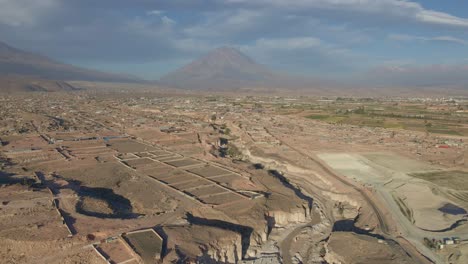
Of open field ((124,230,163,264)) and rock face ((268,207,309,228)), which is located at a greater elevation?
open field ((124,230,163,264))

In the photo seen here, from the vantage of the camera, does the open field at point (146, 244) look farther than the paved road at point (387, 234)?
No

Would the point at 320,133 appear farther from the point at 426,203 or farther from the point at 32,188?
the point at 32,188

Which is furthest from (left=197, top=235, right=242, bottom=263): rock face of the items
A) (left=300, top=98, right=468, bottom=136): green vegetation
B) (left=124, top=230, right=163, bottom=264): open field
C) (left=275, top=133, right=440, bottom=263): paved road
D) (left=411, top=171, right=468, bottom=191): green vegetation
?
(left=300, top=98, right=468, bottom=136): green vegetation

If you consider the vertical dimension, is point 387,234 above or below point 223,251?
below

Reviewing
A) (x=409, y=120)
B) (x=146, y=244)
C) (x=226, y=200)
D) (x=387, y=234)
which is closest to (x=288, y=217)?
(x=226, y=200)

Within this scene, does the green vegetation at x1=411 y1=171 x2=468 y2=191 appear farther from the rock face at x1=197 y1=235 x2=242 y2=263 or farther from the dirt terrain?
the rock face at x1=197 y1=235 x2=242 y2=263

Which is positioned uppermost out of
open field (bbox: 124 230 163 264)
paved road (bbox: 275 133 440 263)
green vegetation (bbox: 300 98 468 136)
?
green vegetation (bbox: 300 98 468 136)

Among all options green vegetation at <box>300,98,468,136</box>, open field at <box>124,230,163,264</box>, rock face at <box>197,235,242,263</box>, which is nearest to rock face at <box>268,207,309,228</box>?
rock face at <box>197,235,242,263</box>

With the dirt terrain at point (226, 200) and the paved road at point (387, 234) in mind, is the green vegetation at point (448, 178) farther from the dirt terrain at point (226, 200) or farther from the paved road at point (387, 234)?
the paved road at point (387, 234)

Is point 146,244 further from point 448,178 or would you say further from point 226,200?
point 448,178

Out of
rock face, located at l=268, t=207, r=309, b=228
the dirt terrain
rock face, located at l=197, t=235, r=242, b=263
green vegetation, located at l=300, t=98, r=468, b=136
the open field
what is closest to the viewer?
the open field

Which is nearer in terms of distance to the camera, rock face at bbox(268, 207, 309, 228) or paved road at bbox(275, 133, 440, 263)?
paved road at bbox(275, 133, 440, 263)

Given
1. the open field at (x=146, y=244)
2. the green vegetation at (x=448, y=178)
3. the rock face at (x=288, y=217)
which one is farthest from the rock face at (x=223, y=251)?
the green vegetation at (x=448, y=178)

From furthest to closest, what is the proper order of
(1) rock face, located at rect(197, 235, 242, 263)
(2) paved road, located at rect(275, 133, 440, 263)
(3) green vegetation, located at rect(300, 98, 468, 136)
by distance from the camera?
(3) green vegetation, located at rect(300, 98, 468, 136), (2) paved road, located at rect(275, 133, 440, 263), (1) rock face, located at rect(197, 235, 242, 263)
